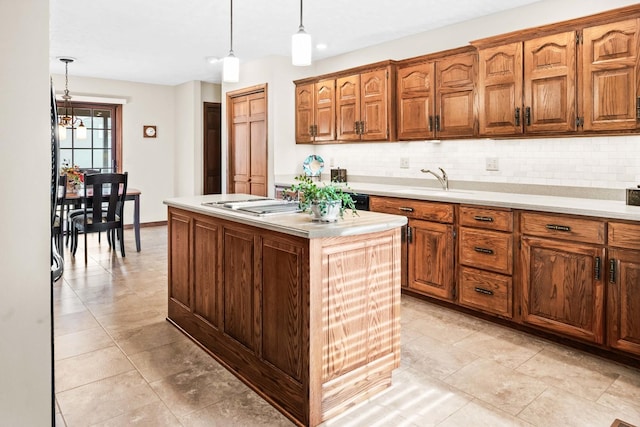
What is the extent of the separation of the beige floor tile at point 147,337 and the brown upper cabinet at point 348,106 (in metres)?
2.72

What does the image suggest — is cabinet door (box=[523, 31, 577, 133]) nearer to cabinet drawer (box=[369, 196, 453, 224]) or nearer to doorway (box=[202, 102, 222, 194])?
cabinet drawer (box=[369, 196, 453, 224])

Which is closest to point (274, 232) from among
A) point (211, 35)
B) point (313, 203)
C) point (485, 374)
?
point (313, 203)

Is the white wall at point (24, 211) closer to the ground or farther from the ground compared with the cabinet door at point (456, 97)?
closer to the ground

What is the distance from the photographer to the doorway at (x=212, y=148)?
7.71 m

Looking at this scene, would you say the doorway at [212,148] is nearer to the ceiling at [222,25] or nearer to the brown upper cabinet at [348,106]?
the ceiling at [222,25]

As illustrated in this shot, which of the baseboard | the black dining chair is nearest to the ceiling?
the black dining chair

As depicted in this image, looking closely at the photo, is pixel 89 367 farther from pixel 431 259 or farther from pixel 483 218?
pixel 483 218

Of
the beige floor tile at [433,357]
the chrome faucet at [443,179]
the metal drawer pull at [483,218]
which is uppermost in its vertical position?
the chrome faucet at [443,179]

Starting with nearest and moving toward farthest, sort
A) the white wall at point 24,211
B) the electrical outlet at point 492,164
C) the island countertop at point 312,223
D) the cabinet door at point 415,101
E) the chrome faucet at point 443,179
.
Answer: the white wall at point 24,211 < the island countertop at point 312,223 < the electrical outlet at point 492,164 < the cabinet door at point 415,101 < the chrome faucet at point 443,179

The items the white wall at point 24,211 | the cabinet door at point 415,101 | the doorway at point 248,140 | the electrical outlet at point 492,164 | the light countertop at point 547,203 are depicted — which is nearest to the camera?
the white wall at point 24,211

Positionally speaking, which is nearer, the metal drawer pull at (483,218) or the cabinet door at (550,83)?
the cabinet door at (550,83)

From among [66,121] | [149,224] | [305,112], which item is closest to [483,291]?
[305,112]

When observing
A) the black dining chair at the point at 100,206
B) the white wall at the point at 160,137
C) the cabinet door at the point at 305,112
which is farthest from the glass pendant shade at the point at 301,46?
the white wall at the point at 160,137

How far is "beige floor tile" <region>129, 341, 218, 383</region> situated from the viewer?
258cm
